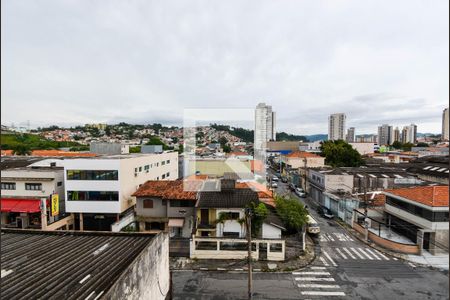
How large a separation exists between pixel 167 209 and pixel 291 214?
28.6 ft

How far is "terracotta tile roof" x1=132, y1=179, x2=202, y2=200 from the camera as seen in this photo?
58.0 ft

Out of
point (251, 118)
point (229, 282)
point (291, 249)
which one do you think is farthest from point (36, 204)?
point (291, 249)

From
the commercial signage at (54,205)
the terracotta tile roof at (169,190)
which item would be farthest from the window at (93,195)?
the terracotta tile roof at (169,190)

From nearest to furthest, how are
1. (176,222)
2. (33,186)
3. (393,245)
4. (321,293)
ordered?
1. (321,293)
2. (393,245)
3. (176,222)
4. (33,186)

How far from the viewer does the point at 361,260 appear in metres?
14.8

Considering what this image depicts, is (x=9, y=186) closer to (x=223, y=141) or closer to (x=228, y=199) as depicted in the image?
(x=223, y=141)

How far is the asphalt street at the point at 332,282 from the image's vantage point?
1153cm

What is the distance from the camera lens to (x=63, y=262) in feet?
23.0

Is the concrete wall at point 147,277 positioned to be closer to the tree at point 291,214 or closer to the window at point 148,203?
the window at point 148,203

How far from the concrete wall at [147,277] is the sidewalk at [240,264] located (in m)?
4.70

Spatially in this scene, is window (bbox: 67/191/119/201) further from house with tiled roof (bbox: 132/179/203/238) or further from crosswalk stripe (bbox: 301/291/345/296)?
crosswalk stripe (bbox: 301/291/345/296)

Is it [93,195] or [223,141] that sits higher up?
[223,141]

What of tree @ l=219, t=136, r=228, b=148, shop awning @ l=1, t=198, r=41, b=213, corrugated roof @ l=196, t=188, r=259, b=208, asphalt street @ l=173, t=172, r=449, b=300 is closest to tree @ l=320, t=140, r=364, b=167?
asphalt street @ l=173, t=172, r=449, b=300

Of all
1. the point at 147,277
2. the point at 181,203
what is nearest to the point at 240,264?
the point at 181,203
